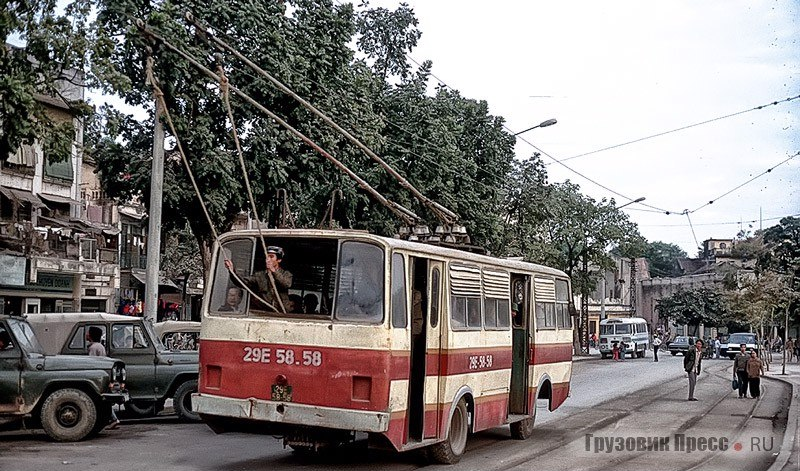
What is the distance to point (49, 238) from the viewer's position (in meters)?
34.9

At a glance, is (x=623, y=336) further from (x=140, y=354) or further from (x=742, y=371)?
(x=140, y=354)

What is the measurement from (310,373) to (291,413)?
527 mm

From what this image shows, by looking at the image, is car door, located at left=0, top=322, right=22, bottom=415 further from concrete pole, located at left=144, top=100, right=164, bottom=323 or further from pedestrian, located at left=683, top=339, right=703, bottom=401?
pedestrian, located at left=683, top=339, right=703, bottom=401

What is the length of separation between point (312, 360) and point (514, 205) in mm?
31139

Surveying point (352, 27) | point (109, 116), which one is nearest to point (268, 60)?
point (352, 27)

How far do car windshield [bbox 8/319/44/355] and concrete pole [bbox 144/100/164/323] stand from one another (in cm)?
541

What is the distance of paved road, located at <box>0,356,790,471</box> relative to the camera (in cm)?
1372

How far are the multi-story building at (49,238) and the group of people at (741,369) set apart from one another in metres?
19.4

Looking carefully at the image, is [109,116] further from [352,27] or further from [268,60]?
[352,27]

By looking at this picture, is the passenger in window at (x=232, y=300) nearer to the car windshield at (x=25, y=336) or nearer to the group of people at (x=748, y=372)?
the car windshield at (x=25, y=336)

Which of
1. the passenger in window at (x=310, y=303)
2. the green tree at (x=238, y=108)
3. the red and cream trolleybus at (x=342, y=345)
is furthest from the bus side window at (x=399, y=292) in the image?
the green tree at (x=238, y=108)

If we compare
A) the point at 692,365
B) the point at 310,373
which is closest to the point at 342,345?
the point at 310,373

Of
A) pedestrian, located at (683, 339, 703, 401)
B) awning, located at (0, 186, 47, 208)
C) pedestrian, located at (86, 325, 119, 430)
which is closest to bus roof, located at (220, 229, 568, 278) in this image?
pedestrian, located at (86, 325, 119, 430)

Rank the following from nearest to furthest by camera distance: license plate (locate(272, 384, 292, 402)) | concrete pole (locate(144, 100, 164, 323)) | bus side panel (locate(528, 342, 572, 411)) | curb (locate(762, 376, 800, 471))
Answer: license plate (locate(272, 384, 292, 402)) < curb (locate(762, 376, 800, 471)) < bus side panel (locate(528, 342, 572, 411)) < concrete pole (locate(144, 100, 164, 323))
